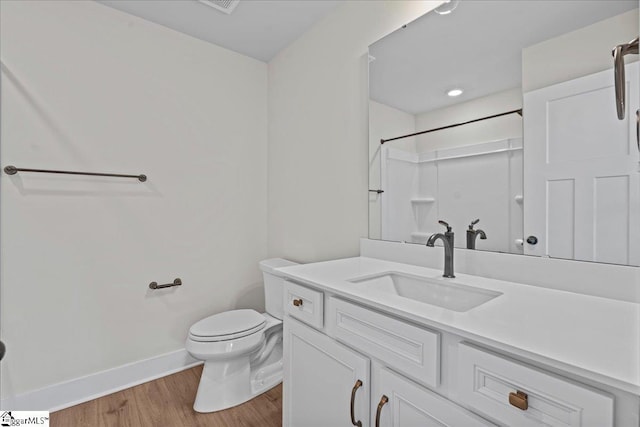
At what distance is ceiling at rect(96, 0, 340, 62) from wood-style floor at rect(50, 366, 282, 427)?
2.33m

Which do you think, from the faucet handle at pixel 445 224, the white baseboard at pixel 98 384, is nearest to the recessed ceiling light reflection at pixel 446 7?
the faucet handle at pixel 445 224

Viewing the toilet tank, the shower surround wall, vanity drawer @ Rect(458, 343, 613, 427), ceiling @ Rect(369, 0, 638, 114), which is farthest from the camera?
the toilet tank

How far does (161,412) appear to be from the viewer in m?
1.66

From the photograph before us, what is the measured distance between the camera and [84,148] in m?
1.80

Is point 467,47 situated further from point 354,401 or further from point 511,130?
point 354,401

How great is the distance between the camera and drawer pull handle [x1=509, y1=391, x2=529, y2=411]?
588 mm

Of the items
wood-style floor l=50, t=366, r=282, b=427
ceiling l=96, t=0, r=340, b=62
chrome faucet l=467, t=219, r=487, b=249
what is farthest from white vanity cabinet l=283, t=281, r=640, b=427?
ceiling l=96, t=0, r=340, b=62

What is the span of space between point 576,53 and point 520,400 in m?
1.09

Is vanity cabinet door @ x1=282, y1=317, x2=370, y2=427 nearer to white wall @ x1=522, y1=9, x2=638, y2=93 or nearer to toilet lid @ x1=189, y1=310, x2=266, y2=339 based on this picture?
toilet lid @ x1=189, y1=310, x2=266, y2=339

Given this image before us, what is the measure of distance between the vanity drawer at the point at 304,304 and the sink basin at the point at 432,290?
0.51ft

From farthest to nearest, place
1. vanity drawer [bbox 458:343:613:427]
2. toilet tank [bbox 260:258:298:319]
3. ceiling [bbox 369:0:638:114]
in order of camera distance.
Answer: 1. toilet tank [bbox 260:258:298:319]
2. ceiling [bbox 369:0:638:114]
3. vanity drawer [bbox 458:343:613:427]

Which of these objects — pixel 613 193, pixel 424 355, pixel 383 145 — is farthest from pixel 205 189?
pixel 613 193

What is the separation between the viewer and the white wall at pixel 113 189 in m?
1.63

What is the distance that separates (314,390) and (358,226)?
2.90 ft
